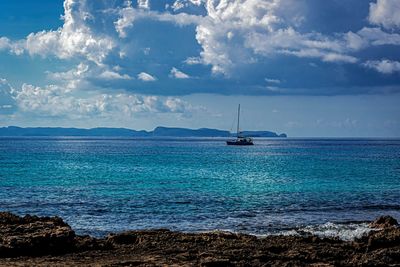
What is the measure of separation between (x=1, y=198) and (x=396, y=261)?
126 ft

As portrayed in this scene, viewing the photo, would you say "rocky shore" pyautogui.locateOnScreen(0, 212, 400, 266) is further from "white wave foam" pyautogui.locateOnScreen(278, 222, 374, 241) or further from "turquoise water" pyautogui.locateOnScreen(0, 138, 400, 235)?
"turquoise water" pyautogui.locateOnScreen(0, 138, 400, 235)

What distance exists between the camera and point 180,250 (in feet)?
57.0

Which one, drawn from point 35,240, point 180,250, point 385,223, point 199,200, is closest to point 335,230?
point 385,223

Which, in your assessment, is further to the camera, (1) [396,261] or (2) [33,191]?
(2) [33,191]

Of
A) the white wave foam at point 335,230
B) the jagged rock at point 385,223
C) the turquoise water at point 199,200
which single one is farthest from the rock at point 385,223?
the turquoise water at point 199,200

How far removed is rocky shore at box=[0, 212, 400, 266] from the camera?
51.2 feet

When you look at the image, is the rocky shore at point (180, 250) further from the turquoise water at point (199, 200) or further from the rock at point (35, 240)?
the turquoise water at point (199, 200)

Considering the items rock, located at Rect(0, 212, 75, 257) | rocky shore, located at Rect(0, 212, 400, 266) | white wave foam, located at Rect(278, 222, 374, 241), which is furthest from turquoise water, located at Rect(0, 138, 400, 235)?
rock, located at Rect(0, 212, 75, 257)

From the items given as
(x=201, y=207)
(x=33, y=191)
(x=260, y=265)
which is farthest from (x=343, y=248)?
(x=33, y=191)

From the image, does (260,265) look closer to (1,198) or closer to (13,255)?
(13,255)

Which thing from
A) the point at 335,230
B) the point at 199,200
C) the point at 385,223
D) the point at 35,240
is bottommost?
the point at 199,200

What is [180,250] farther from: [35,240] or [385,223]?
[385,223]

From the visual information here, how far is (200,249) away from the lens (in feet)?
57.8

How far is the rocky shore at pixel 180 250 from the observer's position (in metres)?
15.6
